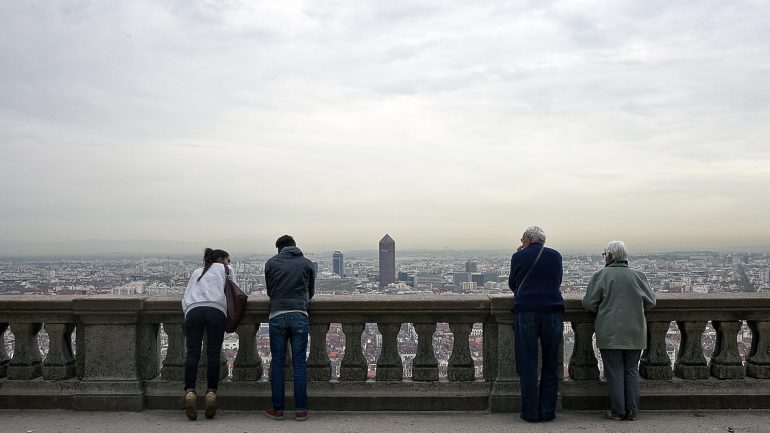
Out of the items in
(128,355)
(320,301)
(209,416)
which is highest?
(320,301)

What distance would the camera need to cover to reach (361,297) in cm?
695

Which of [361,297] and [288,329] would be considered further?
[361,297]

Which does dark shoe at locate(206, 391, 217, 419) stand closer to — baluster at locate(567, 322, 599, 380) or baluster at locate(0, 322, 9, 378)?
baluster at locate(0, 322, 9, 378)

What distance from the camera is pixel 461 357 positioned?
6.86m

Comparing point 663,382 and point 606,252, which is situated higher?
point 606,252

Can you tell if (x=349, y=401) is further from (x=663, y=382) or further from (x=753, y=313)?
(x=753, y=313)

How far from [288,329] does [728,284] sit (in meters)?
12.2

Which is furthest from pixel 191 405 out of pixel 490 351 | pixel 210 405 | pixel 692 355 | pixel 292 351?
pixel 692 355

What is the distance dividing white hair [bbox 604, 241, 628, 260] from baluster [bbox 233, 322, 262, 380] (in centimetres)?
365

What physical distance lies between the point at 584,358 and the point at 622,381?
0.52m

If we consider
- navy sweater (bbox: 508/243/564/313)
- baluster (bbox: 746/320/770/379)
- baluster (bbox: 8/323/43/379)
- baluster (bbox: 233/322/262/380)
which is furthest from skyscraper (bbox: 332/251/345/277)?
baluster (bbox: 746/320/770/379)

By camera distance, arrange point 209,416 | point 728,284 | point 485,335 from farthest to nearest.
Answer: point 728,284 → point 485,335 → point 209,416

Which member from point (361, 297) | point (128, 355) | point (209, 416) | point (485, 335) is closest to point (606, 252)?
point (485, 335)

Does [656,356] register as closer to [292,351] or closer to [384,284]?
[292,351]
